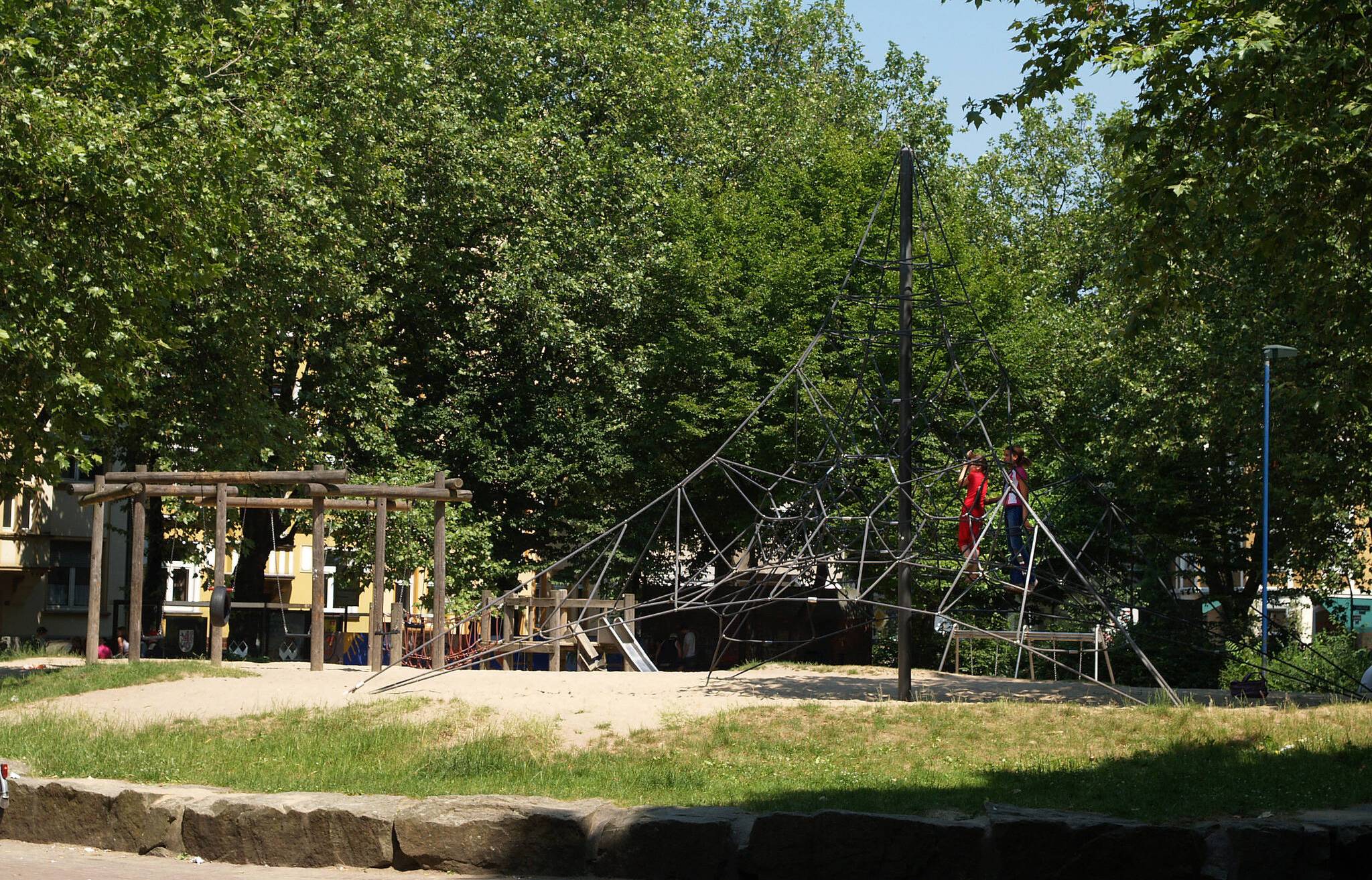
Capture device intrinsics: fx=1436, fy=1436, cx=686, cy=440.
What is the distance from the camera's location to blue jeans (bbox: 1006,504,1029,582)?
17828mm

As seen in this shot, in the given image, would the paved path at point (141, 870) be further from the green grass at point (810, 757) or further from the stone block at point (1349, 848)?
the stone block at point (1349, 848)

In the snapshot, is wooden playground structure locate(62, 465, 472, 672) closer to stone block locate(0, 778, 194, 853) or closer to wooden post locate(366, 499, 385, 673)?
wooden post locate(366, 499, 385, 673)

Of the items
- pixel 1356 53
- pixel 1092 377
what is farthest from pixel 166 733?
pixel 1092 377

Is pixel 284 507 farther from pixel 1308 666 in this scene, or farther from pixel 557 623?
pixel 1308 666

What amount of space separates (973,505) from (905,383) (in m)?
2.46

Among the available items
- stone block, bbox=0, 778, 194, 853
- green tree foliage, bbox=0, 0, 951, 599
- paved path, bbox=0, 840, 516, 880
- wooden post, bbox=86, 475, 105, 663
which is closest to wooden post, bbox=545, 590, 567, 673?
green tree foliage, bbox=0, 0, 951, 599

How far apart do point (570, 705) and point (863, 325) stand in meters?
19.6

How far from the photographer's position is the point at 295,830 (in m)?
9.00

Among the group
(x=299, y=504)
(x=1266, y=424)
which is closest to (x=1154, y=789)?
(x=1266, y=424)

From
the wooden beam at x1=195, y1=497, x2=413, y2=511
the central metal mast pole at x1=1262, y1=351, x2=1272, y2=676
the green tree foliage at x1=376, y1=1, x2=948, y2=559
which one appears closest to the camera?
the central metal mast pole at x1=1262, y1=351, x2=1272, y2=676

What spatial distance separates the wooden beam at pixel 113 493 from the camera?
22625 millimetres

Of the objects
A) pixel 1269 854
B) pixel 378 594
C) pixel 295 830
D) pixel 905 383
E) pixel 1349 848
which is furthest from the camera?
pixel 378 594

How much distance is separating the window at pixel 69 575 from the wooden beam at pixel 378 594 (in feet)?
90.1

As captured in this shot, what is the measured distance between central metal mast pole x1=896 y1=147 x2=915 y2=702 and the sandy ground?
1137 millimetres
